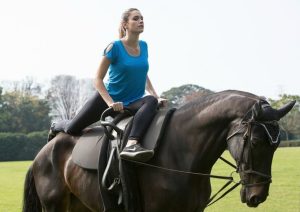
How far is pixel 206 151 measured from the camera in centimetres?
547

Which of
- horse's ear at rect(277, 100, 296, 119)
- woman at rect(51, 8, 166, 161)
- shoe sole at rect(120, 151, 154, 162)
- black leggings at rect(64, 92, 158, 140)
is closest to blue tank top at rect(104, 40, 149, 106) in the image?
woman at rect(51, 8, 166, 161)

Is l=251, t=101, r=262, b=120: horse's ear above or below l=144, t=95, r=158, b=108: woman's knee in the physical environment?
above

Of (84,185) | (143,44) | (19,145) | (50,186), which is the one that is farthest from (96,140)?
(19,145)

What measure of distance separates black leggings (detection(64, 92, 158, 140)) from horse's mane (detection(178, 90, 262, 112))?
1.23 feet

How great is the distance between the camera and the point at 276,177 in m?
24.2

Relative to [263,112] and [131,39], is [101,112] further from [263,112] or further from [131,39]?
[263,112]

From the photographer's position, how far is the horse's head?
16.0 ft

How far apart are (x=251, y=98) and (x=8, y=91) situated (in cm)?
10216

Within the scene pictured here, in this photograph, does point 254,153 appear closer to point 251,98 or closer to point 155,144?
point 251,98

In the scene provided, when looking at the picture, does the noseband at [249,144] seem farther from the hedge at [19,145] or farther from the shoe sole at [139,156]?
the hedge at [19,145]

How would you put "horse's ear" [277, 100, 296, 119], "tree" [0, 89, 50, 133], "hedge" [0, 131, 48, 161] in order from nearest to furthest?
"horse's ear" [277, 100, 296, 119] < "hedge" [0, 131, 48, 161] < "tree" [0, 89, 50, 133]

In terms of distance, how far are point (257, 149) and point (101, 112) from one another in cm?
250

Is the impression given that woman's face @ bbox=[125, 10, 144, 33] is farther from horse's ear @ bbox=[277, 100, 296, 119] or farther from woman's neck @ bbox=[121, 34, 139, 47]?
Result: horse's ear @ bbox=[277, 100, 296, 119]

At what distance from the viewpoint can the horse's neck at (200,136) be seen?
5.37m
